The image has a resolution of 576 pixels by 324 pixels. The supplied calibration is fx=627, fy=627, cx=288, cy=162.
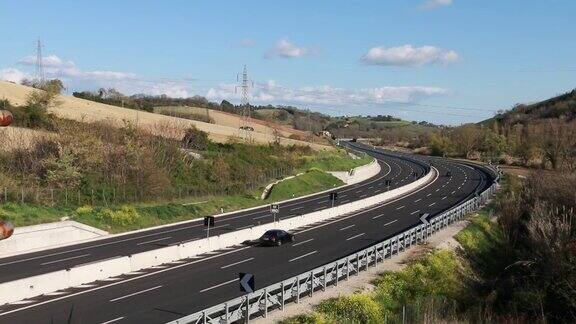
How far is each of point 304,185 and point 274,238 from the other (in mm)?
39105

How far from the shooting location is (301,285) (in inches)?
910

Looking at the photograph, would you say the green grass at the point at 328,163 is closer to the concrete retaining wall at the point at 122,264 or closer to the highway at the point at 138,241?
the highway at the point at 138,241

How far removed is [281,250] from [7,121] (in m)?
20.3

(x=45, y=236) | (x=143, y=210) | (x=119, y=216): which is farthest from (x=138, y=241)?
(x=143, y=210)

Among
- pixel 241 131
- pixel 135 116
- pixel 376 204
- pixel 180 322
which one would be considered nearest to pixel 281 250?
pixel 180 322

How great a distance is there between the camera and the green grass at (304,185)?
69.6m

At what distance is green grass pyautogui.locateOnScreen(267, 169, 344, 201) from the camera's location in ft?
228

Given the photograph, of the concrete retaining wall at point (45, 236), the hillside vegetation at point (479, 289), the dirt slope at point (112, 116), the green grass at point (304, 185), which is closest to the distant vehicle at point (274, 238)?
the hillside vegetation at point (479, 289)

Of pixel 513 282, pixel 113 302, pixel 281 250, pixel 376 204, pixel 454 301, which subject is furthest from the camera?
pixel 376 204

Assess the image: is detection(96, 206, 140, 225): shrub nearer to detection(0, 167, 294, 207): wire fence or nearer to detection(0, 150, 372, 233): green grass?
detection(0, 150, 372, 233): green grass

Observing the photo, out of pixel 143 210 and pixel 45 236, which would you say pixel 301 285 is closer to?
pixel 45 236

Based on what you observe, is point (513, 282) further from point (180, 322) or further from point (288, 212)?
point (288, 212)

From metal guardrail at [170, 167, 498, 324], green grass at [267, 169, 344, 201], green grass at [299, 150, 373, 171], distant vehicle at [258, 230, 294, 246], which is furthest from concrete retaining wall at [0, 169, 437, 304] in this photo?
green grass at [299, 150, 373, 171]

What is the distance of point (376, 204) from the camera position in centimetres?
6234
